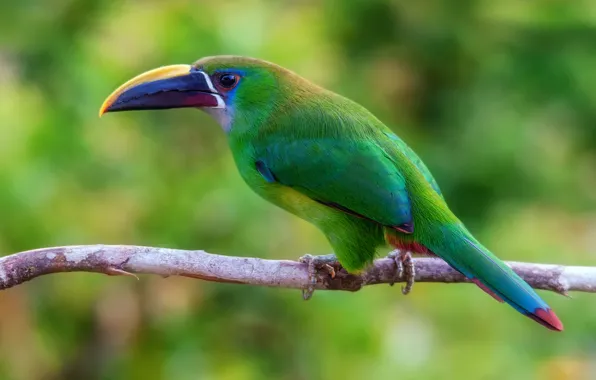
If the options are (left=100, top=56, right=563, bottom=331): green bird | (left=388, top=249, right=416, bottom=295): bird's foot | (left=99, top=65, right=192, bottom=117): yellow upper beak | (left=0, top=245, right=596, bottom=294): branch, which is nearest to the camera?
(left=0, top=245, right=596, bottom=294): branch

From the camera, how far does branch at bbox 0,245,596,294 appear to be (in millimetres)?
2404

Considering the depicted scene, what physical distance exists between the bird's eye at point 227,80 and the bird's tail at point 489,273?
88cm

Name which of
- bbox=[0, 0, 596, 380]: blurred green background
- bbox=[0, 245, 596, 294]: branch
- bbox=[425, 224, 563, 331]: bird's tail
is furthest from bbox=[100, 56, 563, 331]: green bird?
bbox=[0, 0, 596, 380]: blurred green background

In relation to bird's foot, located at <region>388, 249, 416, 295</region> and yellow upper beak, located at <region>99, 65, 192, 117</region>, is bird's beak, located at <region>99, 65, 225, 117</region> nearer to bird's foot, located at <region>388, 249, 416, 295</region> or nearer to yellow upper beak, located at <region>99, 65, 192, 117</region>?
yellow upper beak, located at <region>99, 65, 192, 117</region>

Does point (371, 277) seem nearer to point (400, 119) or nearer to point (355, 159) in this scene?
point (355, 159)

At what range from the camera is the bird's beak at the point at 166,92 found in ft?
9.71

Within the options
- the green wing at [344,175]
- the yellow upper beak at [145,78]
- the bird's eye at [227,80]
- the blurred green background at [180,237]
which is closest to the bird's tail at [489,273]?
the green wing at [344,175]

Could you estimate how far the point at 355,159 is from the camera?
110 inches

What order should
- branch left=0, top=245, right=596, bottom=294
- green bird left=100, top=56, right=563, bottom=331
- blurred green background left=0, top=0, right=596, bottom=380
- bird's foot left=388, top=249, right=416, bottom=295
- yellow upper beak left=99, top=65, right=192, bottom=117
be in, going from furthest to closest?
blurred green background left=0, top=0, right=596, bottom=380
yellow upper beak left=99, top=65, right=192, bottom=117
bird's foot left=388, top=249, right=416, bottom=295
green bird left=100, top=56, right=563, bottom=331
branch left=0, top=245, right=596, bottom=294

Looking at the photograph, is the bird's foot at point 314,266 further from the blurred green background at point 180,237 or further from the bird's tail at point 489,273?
the blurred green background at point 180,237

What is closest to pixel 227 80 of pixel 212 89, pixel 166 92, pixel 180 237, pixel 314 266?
pixel 212 89

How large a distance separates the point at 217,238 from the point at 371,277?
1095 mm

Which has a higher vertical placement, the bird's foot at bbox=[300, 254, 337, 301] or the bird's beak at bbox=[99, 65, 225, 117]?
the bird's beak at bbox=[99, 65, 225, 117]

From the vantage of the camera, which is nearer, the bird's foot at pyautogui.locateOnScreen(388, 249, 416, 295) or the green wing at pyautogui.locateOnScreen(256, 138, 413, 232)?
the green wing at pyautogui.locateOnScreen(256, 138, 413, 232)
